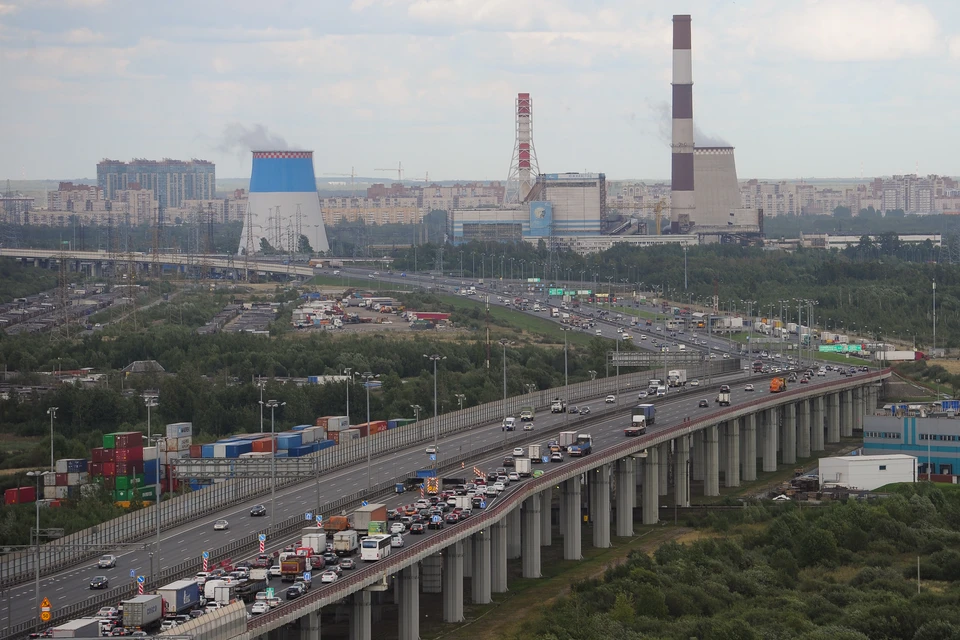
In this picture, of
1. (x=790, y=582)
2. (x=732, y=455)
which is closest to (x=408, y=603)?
(x=790, y=582)

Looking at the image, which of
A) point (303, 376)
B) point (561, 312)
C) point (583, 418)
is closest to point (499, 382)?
point (303, 376)

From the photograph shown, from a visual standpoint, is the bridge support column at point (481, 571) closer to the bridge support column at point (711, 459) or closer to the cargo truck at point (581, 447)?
the cargo truck at point (581, 447)

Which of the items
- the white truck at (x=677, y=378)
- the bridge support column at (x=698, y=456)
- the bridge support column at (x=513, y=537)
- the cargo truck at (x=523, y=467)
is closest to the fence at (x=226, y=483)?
the cargo truck at (x=523, y=467)

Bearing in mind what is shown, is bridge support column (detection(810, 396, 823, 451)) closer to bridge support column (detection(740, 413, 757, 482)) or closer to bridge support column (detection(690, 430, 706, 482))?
bridge support column (detection(740, 413, 757, 482))

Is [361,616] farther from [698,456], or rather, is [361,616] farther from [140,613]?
[698,456]

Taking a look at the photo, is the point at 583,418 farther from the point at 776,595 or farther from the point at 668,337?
the point at 668,337

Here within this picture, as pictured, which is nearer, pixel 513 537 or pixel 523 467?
pixel 523 467

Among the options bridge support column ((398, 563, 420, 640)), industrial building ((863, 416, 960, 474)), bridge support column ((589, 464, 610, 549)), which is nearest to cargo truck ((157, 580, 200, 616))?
bridge support column ((398, 563, 420, 640))
